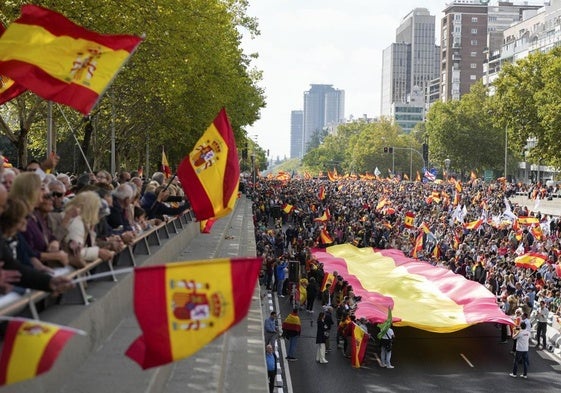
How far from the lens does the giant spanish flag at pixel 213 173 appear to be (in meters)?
12.5

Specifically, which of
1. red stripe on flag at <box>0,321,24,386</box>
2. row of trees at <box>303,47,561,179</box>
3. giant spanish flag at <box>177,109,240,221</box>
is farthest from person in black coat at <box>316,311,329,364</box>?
row of trees at <box>303,47,561,179</box>

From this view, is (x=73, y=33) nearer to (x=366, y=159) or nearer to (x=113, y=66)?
(x=113, y=66)

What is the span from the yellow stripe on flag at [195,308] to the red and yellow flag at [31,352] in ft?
2.51

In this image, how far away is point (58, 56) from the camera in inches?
429

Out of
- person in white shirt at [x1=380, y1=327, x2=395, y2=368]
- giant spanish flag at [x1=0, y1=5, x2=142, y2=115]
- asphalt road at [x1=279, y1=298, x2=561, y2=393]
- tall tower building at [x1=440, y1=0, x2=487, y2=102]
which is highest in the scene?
tall tower building at [x1=440, y1=0, x2=487, y2=102]

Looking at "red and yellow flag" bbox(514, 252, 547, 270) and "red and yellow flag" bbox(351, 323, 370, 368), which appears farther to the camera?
Answer: "red and yellow flag" bbox(514, 252, 547, 270)

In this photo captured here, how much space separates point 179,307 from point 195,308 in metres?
0.11

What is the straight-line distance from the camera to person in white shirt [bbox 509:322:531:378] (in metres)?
19.2

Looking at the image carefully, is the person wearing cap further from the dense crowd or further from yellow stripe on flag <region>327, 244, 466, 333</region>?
yellow stripe on flag <region>327, 244, 466, 333</region>

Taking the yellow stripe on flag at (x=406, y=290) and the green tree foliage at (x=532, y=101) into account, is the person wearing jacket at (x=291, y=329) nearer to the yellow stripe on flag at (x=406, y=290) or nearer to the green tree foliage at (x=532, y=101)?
the yellow stripe on flag at (x=406, y=290)

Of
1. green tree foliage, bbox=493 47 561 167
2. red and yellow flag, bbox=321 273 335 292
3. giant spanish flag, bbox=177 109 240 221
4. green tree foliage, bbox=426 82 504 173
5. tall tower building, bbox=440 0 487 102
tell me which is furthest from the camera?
tall tower building, bbox=440 0 487 102

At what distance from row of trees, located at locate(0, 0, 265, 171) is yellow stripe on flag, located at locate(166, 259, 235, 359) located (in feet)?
32.2

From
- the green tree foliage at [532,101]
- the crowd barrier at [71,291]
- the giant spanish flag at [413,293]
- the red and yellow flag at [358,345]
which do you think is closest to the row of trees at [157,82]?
the crowd barrier at [71,291]

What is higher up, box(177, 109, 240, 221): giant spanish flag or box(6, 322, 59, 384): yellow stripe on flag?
box(177, 109, 240, 221): giant spanish flag
